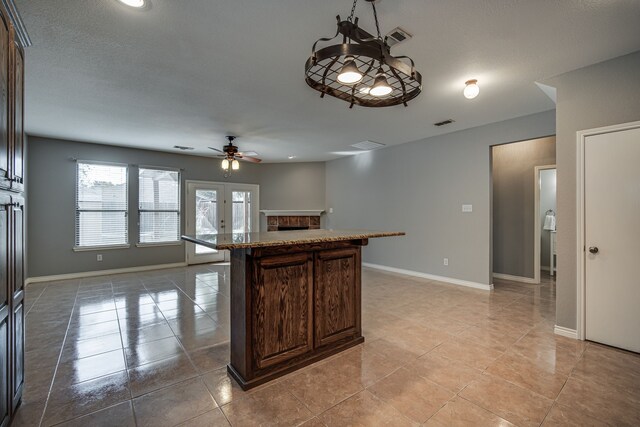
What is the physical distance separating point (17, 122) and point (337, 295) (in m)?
2.55

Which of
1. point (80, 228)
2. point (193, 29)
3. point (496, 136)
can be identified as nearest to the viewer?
point (193, 29)

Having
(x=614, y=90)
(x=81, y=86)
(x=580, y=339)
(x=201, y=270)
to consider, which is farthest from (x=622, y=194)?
(x=201, y=270)

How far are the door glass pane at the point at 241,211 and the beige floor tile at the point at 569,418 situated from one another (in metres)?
6.87

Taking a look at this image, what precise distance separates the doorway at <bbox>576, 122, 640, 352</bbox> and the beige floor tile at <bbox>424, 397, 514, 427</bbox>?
1.83 metres

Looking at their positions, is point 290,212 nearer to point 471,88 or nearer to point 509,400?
point 471,88

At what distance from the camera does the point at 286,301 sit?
7.35 feet

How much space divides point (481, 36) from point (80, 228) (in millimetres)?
6985

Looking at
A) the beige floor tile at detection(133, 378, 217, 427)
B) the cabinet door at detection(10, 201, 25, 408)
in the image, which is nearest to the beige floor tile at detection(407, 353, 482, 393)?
the beige floor tile at detection(133, 378, 217, 427)

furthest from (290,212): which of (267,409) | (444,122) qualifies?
(267,409)

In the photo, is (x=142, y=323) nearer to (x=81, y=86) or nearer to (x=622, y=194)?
(x=81, y=86)

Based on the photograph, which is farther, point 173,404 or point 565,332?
point 565,332

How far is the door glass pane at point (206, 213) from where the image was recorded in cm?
698

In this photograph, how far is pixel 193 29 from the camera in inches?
85.4

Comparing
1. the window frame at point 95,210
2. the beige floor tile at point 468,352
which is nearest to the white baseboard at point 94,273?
the window frame at point 95,210
